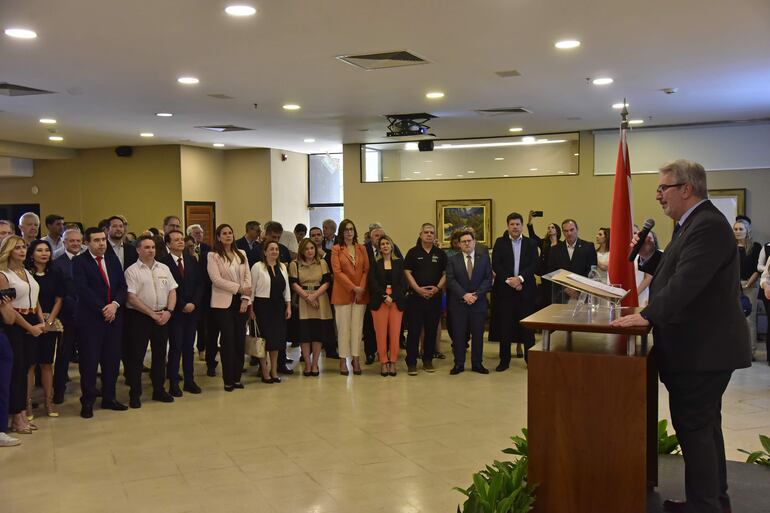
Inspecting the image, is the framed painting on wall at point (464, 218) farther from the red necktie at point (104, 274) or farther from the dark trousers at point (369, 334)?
the red necktie at point (104, 274)

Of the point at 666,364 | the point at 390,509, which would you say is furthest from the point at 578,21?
the point at 390,509

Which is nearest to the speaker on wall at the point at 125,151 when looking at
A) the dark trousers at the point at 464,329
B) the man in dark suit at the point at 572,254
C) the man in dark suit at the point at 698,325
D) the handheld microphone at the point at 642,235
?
the dark trousers at the point at 464,329

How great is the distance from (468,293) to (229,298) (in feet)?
8.07

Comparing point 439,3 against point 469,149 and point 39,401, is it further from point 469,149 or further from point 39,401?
point 469,149

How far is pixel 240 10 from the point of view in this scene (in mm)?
4691

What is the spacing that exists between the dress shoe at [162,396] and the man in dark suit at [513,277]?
→ 335 centimetres

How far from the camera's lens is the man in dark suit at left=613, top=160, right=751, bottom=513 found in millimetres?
2902

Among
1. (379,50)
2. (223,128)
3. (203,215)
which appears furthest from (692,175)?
(203,215)

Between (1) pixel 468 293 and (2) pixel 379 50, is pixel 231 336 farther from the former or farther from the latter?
(2) pixel 379 50

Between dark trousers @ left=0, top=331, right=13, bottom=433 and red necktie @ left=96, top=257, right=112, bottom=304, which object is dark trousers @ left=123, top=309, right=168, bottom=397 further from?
dark trousers @ left=0, top=331, right=13, bottom=433

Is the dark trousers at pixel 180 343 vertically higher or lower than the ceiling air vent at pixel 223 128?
lower

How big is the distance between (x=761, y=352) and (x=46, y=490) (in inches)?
310

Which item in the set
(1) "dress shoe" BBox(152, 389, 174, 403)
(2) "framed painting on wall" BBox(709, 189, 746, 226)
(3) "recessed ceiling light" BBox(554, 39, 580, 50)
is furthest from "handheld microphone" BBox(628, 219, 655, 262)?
(2) "framed painting on wall" BBox(709, 189, 746, 226)

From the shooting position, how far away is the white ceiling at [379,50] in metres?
4.78
